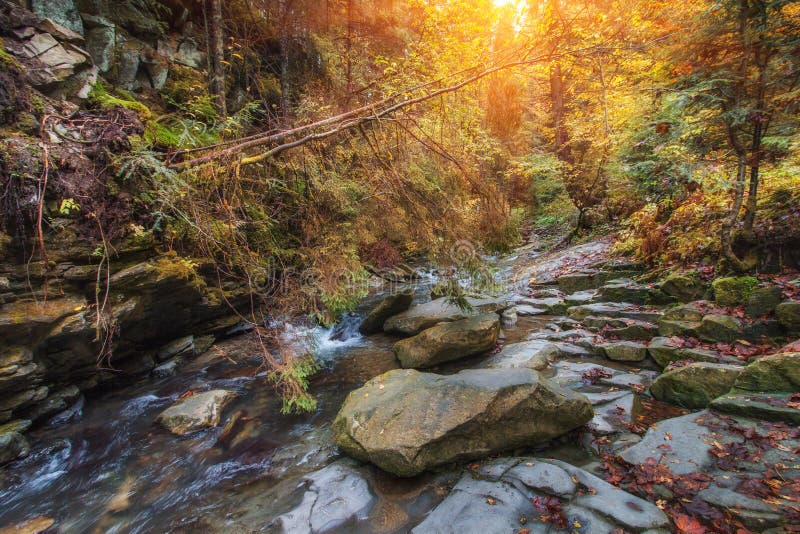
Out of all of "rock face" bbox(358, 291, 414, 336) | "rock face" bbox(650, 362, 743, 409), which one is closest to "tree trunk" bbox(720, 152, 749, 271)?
"rock face" bbox(650, 362, 743, 409)

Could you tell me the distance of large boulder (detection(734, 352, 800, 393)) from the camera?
3484 millimetres

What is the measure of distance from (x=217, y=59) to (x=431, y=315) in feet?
25.1

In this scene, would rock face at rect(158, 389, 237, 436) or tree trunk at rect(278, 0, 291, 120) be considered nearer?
rock face at rect(158, 389, 237, 436)

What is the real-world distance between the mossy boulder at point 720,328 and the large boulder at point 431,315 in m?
3.87

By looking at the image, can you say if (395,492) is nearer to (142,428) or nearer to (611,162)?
(142,428)

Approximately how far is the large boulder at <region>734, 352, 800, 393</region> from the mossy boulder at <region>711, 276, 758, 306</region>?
1725 mm

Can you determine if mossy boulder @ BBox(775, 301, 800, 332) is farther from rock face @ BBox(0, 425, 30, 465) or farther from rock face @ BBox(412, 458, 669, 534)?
rock face @ BBox(0, 425, 30, 465)

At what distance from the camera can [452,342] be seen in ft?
21.3

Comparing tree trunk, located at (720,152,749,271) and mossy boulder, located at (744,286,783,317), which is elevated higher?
tree trunk, located at (720,152,749,271)

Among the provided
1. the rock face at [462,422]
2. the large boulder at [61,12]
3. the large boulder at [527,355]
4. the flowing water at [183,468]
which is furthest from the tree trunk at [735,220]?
the large boulder at [61,12]

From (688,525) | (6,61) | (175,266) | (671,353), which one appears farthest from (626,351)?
(6,61)

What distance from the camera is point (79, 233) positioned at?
4.77 m

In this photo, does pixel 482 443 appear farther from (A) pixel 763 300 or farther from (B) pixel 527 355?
(A) pixel 763 300

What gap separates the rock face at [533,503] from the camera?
2.69 meters
